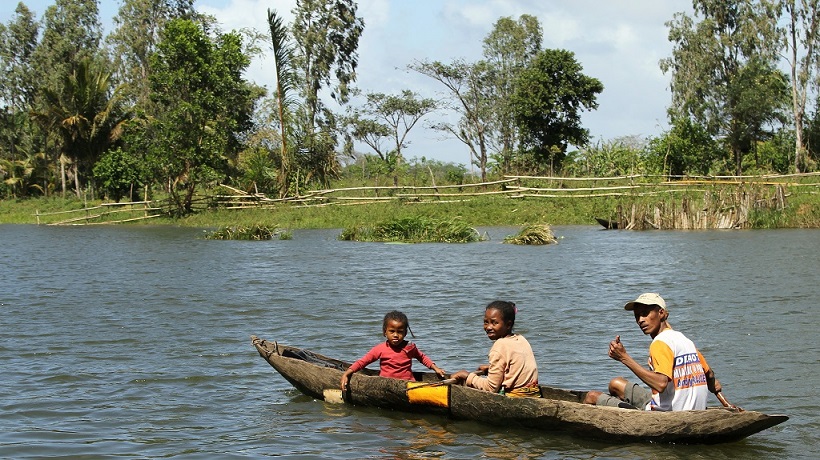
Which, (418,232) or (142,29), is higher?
(142,29)

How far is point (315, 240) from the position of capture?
80.3ft

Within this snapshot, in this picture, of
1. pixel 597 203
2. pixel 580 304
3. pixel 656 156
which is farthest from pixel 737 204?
pixel 580 304

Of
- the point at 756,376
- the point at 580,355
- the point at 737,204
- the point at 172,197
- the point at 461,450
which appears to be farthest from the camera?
the point at 172,197

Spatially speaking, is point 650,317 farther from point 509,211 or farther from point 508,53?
point 508,53

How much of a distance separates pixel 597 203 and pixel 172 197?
46.8ft

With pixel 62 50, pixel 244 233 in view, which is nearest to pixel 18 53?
pixel 62 50

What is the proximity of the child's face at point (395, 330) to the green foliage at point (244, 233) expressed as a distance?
1784cm

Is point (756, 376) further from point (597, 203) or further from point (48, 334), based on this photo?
point (597, 203)

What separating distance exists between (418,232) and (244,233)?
15.5 feet

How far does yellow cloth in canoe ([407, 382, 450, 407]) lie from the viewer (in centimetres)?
Answer: 698

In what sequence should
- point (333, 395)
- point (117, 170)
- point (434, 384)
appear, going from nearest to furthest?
point (434, 384) → point (333, 395) → point (117, 170)

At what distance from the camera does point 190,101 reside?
99.9 ft

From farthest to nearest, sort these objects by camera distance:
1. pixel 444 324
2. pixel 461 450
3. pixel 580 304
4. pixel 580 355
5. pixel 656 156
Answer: pixel 656 156
pixel 580 304
pixel 444 324
pixel 580 355
pixel 461 450

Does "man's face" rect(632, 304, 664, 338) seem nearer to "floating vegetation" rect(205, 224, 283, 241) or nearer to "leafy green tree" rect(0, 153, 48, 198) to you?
"floating vegetation" rect(205, 224, 283, 241)
